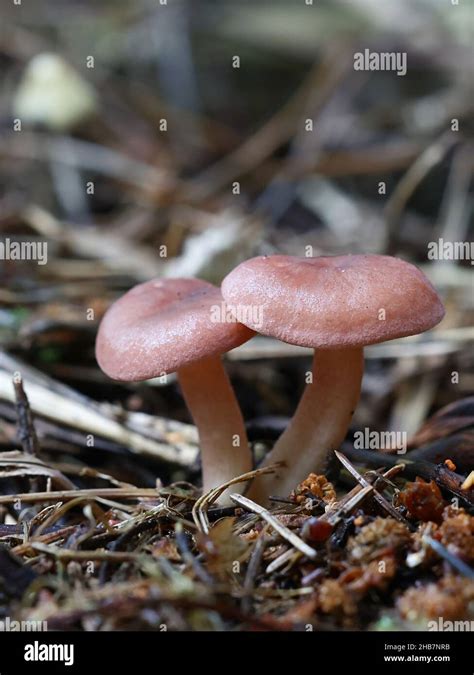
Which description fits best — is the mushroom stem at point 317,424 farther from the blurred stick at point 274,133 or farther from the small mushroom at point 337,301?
the blurred stick at point 274,133

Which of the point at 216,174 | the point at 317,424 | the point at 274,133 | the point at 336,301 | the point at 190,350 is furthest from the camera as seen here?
the point at 274,133

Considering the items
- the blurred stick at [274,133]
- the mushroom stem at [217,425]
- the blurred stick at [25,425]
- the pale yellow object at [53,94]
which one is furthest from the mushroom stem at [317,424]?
the pale yellow object at [53,94]

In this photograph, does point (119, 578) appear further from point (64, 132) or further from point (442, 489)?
point (64, 132)

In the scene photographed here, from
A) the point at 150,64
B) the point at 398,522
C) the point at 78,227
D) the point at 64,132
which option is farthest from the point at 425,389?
the point at 150,64

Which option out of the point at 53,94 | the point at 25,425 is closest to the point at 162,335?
the point at 25,425

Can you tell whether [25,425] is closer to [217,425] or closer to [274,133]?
[217,425]

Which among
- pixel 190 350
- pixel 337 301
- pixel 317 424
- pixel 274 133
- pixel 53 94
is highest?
pixel 274 133

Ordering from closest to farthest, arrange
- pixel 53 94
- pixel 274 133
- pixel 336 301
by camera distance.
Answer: pixel 336 301 → pixel 53 94 → pixel 274 133
